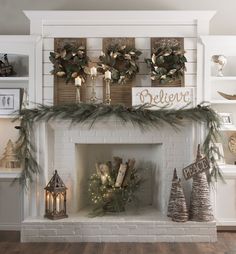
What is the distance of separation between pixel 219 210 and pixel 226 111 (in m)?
1.17

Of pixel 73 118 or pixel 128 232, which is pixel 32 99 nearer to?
pixel 73 118

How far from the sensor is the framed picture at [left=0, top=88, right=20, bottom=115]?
4.63 m

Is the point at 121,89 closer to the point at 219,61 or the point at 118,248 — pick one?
the point at 219,61

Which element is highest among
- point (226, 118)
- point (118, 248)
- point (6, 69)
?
point (6, 69)

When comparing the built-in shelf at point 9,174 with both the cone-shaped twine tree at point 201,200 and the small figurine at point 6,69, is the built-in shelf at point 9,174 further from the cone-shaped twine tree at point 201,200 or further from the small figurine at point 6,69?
the cone-shaped twine tree at point 201,200

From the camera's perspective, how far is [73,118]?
14.1 feet

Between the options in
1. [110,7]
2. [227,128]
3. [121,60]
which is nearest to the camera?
[121,60]

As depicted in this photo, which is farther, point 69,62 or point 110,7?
point 110,7

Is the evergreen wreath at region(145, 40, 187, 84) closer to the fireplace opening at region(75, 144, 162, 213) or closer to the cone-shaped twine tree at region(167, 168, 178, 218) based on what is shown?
the fireplace opening at region(75, 144, 162, 213)

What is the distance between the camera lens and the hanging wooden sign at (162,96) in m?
4.32

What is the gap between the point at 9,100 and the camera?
4656 millimetres

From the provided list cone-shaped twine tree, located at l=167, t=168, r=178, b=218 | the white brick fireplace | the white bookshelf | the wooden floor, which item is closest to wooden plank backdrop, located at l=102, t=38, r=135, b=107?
the white brick fireplace

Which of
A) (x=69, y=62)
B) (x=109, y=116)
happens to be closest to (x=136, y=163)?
(x=109, y=116)

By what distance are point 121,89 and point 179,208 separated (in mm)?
1434
